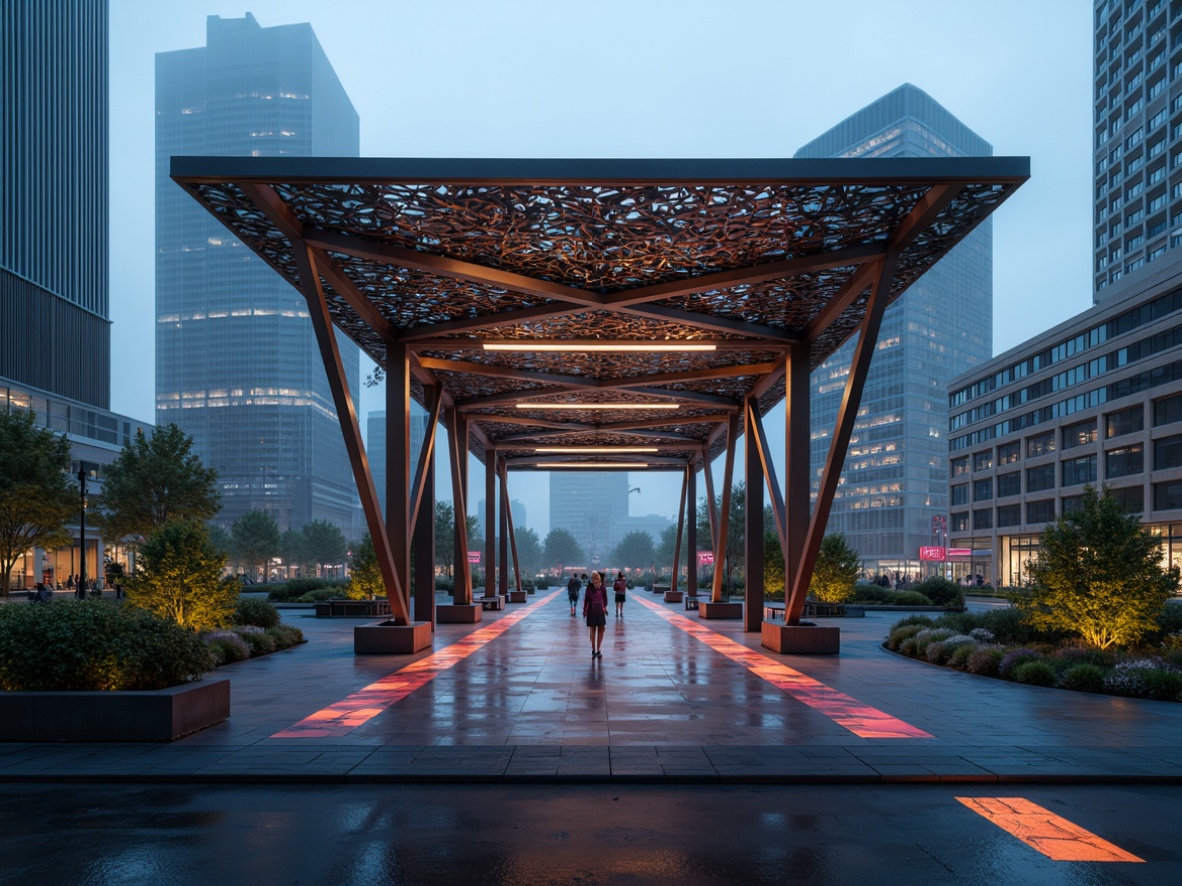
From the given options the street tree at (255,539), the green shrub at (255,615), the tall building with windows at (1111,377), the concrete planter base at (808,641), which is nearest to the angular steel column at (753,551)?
the concrete planter base at (808,641)

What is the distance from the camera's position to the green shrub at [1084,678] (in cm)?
1552

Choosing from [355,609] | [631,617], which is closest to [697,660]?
[631,617]

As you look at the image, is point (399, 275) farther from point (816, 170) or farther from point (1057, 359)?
point (1057, 359)

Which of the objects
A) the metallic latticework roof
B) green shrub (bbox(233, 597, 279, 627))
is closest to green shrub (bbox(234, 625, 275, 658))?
green shrub (bbox(233, 597, 279, 627))

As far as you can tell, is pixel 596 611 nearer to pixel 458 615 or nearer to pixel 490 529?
pixel 458 615

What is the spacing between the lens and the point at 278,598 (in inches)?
1954

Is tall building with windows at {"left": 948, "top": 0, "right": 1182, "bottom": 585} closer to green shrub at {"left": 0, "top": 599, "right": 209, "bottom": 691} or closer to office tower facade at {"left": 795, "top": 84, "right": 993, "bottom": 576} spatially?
office tower facade at {"left": 795, "top": 84, "right": 993, "bottom": 576}

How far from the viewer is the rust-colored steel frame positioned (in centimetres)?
1430

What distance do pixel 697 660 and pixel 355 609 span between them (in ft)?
67.2

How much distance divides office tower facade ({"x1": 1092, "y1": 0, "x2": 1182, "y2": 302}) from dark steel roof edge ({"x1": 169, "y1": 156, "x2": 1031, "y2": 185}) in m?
67.5

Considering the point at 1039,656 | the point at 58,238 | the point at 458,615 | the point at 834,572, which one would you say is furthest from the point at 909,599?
the point at 58,238

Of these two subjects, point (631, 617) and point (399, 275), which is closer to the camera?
point (399, 275)

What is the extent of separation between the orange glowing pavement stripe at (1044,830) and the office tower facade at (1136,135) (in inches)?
2928

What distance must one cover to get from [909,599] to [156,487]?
39314 millimetres
